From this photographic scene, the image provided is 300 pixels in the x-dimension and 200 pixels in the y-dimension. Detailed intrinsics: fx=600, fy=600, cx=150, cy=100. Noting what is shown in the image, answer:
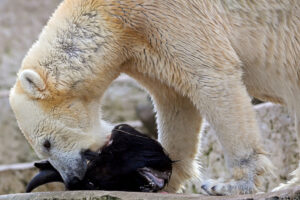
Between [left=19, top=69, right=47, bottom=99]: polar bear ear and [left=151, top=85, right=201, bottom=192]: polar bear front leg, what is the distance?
98 centimetres

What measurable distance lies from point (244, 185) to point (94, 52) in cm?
142

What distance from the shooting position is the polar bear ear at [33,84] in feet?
13.9

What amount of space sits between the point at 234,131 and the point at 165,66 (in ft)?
2.18

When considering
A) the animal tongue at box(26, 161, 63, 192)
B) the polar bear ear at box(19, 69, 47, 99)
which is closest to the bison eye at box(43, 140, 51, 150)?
the animal tongue at box(26, 161, 63, 192)

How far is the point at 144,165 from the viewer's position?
4473 millimetres

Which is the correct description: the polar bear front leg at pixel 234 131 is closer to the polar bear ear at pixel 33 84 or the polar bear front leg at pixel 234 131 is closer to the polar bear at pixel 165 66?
the polar bear at pixel 165 66

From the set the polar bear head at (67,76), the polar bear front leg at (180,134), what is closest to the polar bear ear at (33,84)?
the polar bear head at (67,76)

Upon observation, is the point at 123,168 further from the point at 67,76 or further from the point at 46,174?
the point at 67,76

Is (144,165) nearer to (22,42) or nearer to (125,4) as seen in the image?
(125,4)

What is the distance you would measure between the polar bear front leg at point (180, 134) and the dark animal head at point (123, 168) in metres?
0.29

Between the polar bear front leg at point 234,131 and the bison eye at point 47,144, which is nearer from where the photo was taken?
the polar bear front leg at point 234,131

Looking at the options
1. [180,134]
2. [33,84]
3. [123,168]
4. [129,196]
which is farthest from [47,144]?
[180,134]

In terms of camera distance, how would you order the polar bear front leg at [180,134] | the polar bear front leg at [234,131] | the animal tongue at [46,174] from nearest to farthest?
the polar bear front leg at [234,131], the animal tongue at [46,174], the polar bear front leg at [180,134]

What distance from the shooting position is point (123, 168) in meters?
4.48
